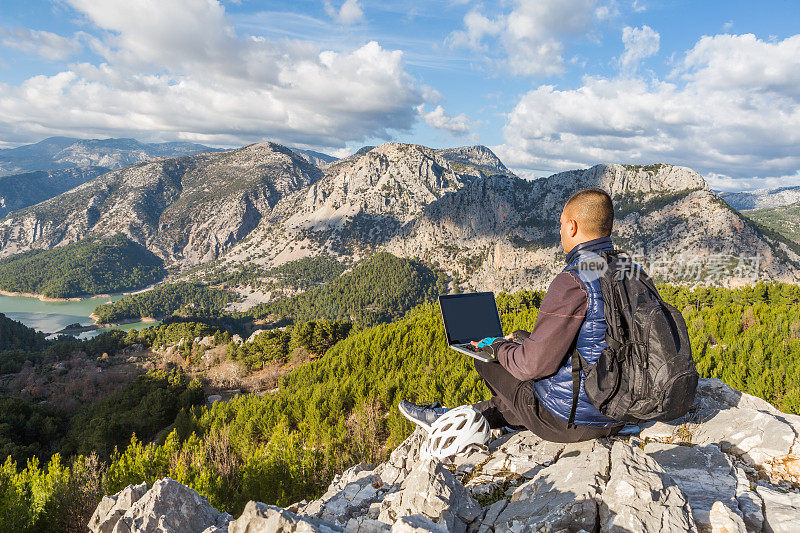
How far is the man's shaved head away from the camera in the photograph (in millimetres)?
3088

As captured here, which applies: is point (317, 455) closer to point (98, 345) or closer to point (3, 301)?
point (98, 345)

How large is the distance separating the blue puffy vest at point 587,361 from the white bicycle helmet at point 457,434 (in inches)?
27.4

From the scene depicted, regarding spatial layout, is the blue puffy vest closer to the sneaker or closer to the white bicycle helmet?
the white bicycle helmet

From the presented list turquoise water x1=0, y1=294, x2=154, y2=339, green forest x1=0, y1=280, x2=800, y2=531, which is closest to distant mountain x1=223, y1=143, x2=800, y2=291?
green forest x1=0, y1=280, x2=800, y2=531

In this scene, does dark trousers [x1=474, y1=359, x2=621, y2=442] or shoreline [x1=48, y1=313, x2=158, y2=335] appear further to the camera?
shoreline [x1=48, y1=313, x2=158, y2=335]

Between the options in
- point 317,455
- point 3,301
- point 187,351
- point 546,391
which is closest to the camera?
point 546,391

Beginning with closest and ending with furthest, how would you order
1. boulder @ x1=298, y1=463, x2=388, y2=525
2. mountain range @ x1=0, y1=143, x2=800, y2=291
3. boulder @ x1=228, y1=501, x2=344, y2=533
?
boulder @ x1=228, y1=501, x2=344, y2=533
boulder @ x1=298, y1=463, x2=388, y2=525
mountain range @ x1=0, y1=143, x2=800, y2=291

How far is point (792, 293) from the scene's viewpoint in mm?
13023

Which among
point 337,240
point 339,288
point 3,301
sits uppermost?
point 337,240

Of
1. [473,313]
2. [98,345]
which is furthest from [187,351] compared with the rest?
[473,313]

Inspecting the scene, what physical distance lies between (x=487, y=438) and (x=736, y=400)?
9.86 ft

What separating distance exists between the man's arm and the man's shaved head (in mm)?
480

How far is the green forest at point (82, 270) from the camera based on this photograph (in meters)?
150

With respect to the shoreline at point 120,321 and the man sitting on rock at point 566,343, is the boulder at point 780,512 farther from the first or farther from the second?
the shoreline at point 120,321
